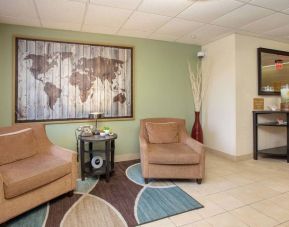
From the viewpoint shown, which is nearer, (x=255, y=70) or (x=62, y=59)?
(x=62, y=59)

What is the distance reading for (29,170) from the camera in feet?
6.52

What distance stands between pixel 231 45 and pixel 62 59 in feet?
9.26

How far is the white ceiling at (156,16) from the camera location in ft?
7.79

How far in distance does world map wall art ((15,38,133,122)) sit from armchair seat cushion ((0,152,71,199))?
1.02m

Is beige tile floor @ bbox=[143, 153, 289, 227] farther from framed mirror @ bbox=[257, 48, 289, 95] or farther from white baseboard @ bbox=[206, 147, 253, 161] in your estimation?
framed mirror @ bbox=[257, 48, 289, 95]

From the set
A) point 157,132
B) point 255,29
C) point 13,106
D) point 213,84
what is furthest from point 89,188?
point 255,29

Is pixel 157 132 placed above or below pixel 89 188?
above

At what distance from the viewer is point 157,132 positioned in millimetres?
3121

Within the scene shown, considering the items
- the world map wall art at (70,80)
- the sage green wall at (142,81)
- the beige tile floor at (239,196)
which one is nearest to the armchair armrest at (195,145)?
the beige tile floor at (239,196)

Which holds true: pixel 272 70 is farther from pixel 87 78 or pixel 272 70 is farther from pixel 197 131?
pixel 87 78

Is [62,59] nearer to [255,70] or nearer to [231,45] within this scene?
[231,45]

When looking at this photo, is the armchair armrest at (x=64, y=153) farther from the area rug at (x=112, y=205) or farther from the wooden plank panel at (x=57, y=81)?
the wooden plank panel at (x=57, y=81)

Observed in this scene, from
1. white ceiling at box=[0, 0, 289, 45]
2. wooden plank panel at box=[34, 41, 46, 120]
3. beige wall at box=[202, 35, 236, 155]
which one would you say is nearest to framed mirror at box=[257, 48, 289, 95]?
white ceiling at box=[0, 0, 289, 45]

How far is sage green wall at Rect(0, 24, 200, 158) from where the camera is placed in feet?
9.59
